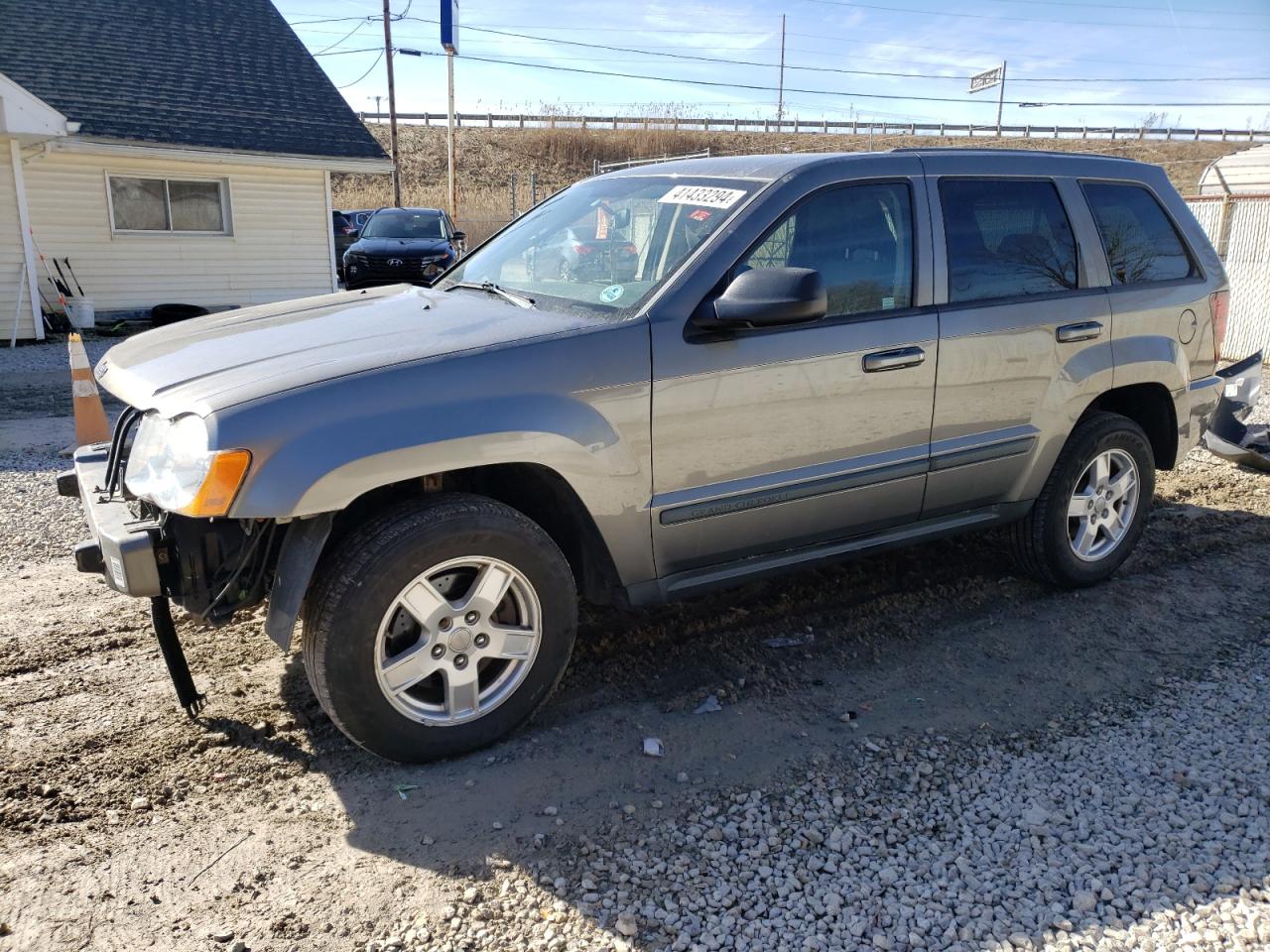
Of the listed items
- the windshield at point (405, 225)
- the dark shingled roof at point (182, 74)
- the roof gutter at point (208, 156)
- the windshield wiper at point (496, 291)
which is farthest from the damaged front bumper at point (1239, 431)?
the windshield at point (405, 225)

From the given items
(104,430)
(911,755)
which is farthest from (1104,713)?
(104,430)

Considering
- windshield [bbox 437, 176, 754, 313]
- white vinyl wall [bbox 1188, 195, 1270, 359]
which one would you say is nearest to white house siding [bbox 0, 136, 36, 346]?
windshield [bbox 437, 176, 754, 313]

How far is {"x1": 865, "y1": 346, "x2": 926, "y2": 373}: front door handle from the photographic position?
374cm

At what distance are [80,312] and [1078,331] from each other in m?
14.4

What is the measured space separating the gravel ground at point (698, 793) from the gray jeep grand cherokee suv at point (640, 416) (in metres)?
0.32

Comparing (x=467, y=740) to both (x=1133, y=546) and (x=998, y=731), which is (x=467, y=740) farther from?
(x=1133, y=546)

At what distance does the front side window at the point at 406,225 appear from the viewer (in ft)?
59.5

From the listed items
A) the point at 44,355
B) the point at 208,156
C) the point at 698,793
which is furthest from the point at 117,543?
the point at 208,156

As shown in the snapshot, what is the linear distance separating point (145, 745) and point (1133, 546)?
4540 millimetres

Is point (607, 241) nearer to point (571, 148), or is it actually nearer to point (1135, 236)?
point (1135, 236)

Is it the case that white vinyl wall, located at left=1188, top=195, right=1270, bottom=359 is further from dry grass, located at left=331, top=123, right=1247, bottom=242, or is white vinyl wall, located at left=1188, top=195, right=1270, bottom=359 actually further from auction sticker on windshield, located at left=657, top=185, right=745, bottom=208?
dry grass, located at left=331, top=123, right=1247, bottom=242

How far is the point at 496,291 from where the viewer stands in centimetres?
392

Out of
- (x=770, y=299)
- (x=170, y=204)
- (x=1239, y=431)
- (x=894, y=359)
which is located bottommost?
(x=1239, y=431)

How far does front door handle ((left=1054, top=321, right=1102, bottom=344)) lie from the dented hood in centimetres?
226
